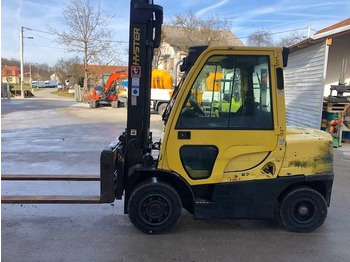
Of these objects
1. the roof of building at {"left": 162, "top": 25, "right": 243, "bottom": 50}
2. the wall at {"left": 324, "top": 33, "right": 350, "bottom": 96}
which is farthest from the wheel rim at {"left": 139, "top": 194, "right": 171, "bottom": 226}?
the roof of building at {"left": 162, "top": 25, "right": 243, "bottom": 50}

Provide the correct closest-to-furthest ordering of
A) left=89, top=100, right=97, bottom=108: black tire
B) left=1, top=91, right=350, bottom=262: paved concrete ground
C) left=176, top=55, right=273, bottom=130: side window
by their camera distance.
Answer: left=1, top=91, right=350, bottom=262: paved concrete ground → left=176, top=55, right=273, bottom=130: side window → left=89, top=100, right=97, bottom=108: black tire

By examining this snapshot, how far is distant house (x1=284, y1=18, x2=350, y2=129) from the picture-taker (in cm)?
1157

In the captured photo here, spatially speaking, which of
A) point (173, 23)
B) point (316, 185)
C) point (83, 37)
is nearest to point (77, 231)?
point (316, 185)

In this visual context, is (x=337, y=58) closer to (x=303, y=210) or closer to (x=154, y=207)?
(x=303, y=210)

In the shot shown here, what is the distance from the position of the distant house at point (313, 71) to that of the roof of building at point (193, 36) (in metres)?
23.8

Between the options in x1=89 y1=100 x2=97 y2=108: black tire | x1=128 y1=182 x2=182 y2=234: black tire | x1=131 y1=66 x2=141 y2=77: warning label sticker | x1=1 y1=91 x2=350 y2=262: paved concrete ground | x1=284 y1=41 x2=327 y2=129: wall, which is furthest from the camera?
x1=89 y1=100 x2=97 y2=108: black tire

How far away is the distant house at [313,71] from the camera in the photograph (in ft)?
Answer: 38.0

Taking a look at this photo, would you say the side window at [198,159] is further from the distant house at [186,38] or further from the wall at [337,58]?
the distant house at [186,38]

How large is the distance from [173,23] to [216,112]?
3986 centimetres

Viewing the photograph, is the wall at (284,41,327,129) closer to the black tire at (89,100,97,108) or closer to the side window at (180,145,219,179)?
the side window at (180,145,219,179)


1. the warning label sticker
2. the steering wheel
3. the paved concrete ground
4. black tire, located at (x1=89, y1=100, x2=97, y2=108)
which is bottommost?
the paved concrete ground

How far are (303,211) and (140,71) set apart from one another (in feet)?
8.97

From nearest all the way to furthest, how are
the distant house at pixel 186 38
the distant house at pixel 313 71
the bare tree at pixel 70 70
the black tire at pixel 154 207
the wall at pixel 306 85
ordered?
the black tire at pixel 154 207, the distant house at pixel 313 71, the wall at pixel 306 85, the distant house at pixel 186 38, the bare tree at pixel 70 70

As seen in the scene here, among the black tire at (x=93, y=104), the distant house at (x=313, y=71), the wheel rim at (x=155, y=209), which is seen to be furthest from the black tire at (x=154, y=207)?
the black tire at (x=93, y=104)
